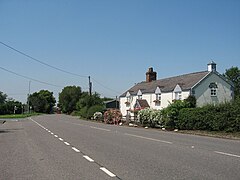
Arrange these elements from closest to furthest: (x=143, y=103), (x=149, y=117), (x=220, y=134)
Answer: (x=220, y=134) < (x=149, y=117) < (x=143, y=103)

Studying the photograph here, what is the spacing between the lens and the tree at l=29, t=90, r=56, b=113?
472 feet

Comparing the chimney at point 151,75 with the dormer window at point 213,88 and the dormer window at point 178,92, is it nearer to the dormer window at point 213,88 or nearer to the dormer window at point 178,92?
the dormer window at point 178,92

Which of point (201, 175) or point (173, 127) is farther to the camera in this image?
point (173, 127)

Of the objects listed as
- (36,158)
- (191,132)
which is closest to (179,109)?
(191,132)

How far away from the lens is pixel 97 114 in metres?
59.0

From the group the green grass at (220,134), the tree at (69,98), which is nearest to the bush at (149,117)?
the green grass at (220,134)

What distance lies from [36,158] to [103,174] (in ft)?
13.4

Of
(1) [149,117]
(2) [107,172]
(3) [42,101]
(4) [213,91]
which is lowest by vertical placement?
(2) [107,172]

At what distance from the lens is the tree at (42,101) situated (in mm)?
143750

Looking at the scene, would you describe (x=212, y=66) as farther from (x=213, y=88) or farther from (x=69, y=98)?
(x=69, y=98)

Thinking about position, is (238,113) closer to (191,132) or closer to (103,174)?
(191,132)

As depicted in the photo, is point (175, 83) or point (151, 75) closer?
point (175, 83)

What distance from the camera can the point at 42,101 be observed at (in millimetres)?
148250

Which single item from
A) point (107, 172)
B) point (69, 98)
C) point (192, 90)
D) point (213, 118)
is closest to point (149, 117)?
point (192, 90)
